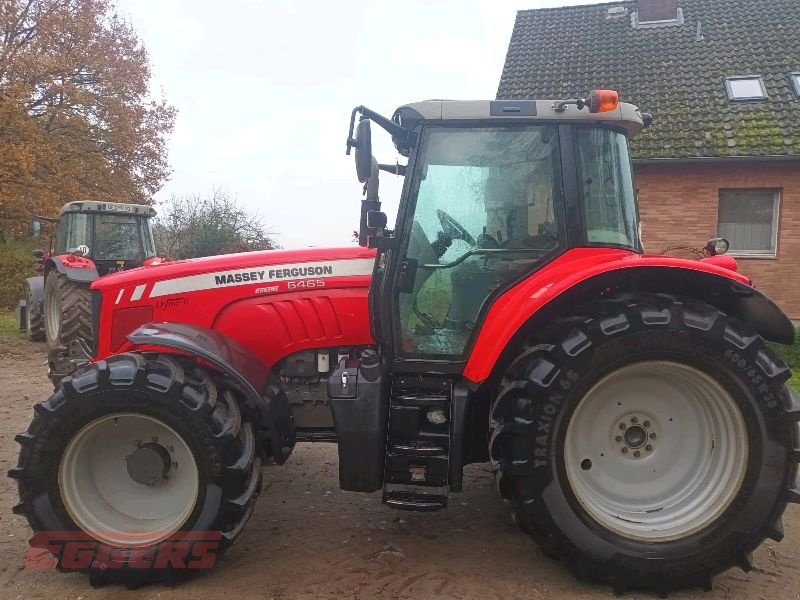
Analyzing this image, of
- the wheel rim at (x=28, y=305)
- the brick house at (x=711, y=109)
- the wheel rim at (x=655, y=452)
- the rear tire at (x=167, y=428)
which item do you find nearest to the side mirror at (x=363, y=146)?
the rear tire at (x=167, y=428)

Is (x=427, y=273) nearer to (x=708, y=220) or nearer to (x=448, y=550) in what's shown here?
(x=448, y=550)

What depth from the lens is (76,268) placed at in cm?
814

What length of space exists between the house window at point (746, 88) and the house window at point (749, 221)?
1.79m

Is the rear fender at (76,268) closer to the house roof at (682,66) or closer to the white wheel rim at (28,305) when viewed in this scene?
the white wheel rim at (28,305)

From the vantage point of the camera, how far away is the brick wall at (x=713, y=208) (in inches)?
426

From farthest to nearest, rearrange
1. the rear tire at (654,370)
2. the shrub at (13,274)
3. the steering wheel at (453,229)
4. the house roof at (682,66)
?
the shrub at (13,274), the house roof at (682,66), the steering wheel at (453,229), the rear tire at (654,370)

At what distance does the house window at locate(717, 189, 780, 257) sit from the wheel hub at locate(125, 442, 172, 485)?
10925 mm

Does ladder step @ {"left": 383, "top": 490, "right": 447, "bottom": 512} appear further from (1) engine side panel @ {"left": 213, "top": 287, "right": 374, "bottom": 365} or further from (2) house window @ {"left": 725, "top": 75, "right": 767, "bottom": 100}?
(2) house window @ {"left": 725, "top": 75, "right": 767, "bottom": 100}

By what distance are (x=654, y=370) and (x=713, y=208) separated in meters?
9.52

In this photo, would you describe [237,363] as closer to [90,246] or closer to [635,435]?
[635,435]

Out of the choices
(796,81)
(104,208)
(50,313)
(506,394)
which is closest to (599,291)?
(506,394)

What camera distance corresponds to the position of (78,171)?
1664 centimetres

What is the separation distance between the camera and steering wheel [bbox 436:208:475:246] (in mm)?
3049

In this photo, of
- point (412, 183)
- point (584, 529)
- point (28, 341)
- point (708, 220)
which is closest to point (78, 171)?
point (28, 341)
